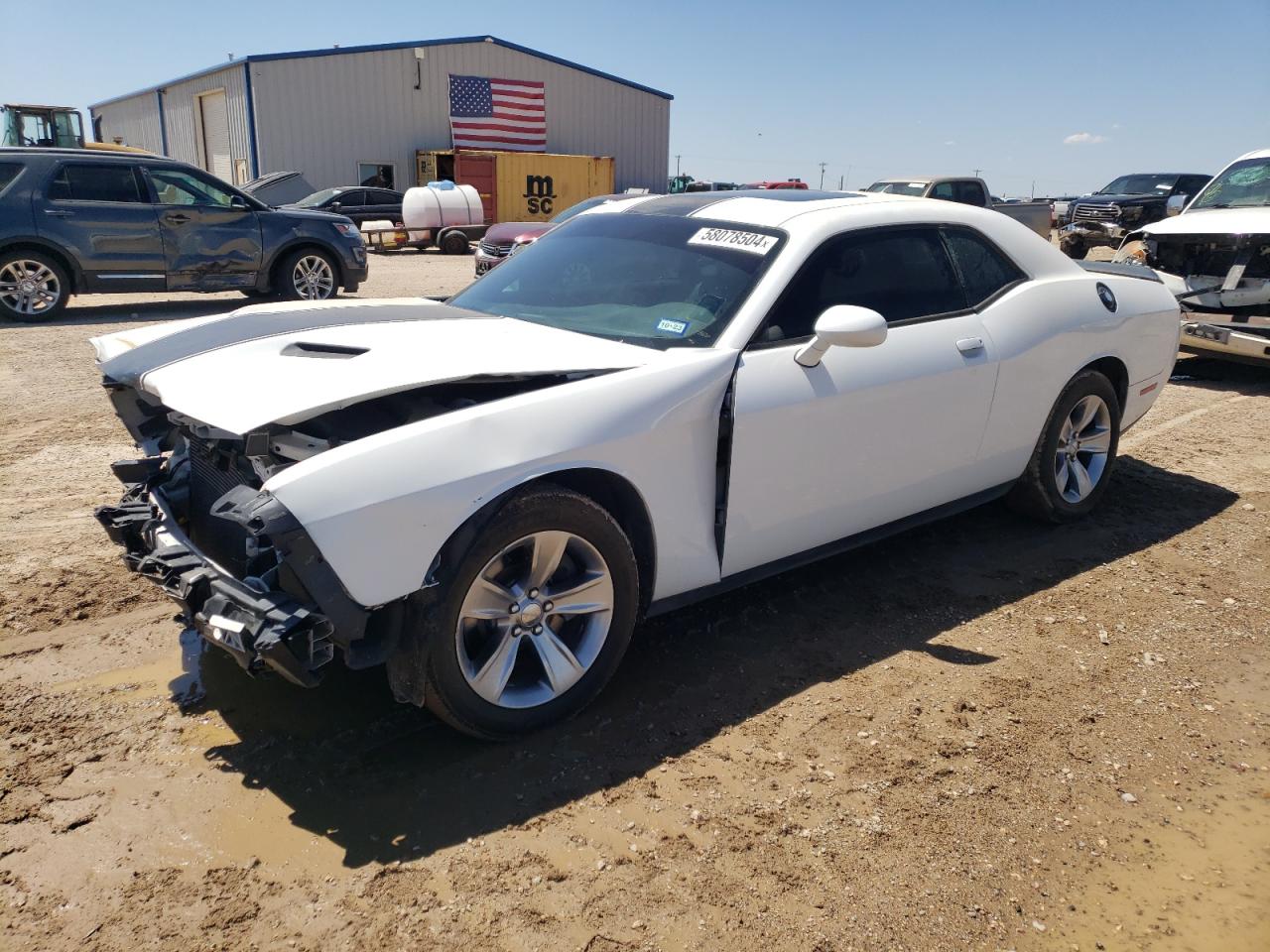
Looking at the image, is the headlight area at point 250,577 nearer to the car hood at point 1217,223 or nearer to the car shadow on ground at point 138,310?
the car shadow on ground at point 138,310

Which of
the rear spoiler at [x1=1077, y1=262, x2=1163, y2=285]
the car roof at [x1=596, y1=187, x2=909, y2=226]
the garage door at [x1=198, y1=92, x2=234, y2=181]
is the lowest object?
the rear spoiler at [x1=1077, y1=262, x2=1163, y2=285]

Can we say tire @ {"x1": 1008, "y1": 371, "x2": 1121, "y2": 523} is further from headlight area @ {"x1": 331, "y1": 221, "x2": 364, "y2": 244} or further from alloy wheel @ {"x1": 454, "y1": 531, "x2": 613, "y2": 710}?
headlight area @ {"x1": 331, "y1": 221, "x2": 364, "y2": 244}

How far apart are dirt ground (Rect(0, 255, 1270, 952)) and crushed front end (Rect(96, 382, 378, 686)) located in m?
0.49

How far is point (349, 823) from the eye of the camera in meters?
2.60

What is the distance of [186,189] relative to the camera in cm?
1104

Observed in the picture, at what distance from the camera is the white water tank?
23594 mm

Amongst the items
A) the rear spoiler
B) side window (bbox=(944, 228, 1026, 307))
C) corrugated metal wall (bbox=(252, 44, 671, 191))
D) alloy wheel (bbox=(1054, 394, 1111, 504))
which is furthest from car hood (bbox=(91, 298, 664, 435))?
corrugated metal wall (bbox=(252, 44, 671, 191))

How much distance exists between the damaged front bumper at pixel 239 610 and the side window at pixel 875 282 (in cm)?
185

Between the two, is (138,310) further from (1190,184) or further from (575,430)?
(1190,184)

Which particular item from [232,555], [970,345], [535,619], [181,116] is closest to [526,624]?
[535,619]

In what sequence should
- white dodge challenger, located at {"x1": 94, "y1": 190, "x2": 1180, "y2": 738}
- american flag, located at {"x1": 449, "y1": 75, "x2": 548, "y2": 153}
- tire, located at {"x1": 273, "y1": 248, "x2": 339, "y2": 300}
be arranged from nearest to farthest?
white dodge challenger, located at {"x1": 94, "y1": 190, "x2": 1180, "y2": 738} < tire, located at {"x1": 273, "y1": 248, "x2": 339, "y2": 300} < american flag, located at {"x1": 449, "y1": 75, "x2": 548, "y2": 153}

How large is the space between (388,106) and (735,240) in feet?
102

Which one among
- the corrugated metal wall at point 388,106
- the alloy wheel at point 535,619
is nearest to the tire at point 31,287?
the alloy wheel at point 535,619

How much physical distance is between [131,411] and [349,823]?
6.11 ft
